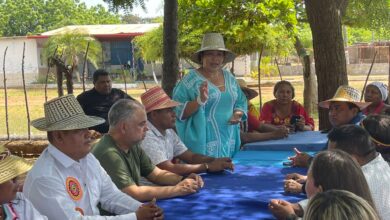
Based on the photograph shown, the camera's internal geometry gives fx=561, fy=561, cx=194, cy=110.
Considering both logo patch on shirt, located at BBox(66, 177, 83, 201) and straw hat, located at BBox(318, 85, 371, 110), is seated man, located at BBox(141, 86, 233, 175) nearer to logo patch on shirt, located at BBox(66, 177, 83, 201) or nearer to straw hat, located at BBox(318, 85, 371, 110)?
logo patch on shirt, located at BBox(66, 177, 83, 201)

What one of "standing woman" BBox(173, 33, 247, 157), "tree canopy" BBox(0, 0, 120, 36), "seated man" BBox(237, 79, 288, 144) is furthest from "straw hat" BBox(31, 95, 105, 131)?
"tree canopy" BBox(0, 0, 120, 36)

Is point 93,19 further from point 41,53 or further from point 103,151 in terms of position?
point 103,151

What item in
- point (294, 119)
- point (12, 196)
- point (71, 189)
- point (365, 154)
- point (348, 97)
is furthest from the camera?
point (294, 119)

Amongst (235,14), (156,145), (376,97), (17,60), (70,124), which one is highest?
(235,14)

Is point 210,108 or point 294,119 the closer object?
point 210,108

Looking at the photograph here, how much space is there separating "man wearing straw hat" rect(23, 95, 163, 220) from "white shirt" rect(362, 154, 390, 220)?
1030 mm

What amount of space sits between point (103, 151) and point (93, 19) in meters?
52.0

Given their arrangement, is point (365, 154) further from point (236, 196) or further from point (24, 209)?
point (24, 209)

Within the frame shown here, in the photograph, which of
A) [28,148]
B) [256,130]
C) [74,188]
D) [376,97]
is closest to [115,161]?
[74,188]

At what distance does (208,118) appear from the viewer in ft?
15.3

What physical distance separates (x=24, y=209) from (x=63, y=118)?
54cm

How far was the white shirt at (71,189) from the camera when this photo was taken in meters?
2.56

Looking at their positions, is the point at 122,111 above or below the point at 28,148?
above

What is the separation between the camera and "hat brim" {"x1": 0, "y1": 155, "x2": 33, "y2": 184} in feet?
7.65
